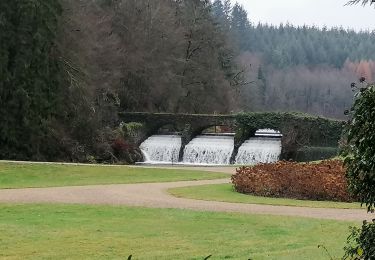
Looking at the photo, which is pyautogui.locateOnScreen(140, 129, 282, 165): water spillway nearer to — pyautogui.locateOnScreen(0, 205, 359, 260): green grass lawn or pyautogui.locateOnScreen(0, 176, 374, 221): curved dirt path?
pyautogui.locateOnScreen(0, 176, 374, 221): curved dirt path

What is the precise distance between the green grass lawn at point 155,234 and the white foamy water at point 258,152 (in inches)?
919

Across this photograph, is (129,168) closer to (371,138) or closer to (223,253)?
(223,253)

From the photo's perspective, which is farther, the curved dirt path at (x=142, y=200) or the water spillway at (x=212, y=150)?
the water spillway at (x=212, y=150)

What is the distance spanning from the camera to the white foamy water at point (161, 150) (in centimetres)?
3784

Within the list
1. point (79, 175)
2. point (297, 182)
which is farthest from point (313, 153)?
point (297, 182)

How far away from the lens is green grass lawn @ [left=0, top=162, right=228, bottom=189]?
745 inches

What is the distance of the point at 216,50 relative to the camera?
53.9 m

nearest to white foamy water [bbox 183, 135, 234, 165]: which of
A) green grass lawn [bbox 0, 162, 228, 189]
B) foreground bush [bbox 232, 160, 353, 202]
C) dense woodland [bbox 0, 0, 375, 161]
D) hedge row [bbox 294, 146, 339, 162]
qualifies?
hedge row [bbox 294, 146, 339, 162]

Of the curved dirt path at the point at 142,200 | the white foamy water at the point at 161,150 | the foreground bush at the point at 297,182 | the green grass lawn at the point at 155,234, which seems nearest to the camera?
the green grass lawn at the point at 155,234

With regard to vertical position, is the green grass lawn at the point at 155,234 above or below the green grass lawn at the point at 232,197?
above

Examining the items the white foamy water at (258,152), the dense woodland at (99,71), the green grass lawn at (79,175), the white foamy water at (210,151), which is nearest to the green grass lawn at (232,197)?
the green grass lawn at (79,175)

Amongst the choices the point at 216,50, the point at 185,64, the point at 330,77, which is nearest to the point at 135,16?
the point at 185,64

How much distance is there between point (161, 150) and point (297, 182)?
23.4 m

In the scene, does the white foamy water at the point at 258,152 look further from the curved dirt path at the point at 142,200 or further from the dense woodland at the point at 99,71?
the curved dirt path at the point at 142,200
